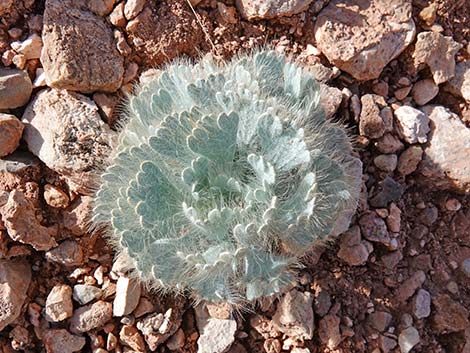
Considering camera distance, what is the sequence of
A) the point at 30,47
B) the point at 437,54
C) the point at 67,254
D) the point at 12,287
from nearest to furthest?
1. the point at 12,287
2. the point at 67,254
3. the point at 30,47
4. the point at 437,54

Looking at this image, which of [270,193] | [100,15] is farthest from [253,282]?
[100,15]

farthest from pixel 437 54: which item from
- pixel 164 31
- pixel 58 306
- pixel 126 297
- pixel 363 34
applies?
pixel 58 306

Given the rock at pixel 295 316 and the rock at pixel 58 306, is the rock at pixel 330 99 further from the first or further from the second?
the rock at pixel 58 306

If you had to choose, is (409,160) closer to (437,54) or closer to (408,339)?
(437,54)

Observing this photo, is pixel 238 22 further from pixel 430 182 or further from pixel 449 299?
pixel 449 299

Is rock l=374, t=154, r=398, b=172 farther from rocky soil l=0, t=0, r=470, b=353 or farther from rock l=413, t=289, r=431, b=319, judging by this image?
rock l=413, t=289, r=431, b=319

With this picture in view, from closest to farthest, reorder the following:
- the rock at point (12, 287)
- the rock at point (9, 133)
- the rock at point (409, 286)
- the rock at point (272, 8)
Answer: the rock at point (12, 287) → the rock at point (9, 133) → the rock at point (409, 286) → the rock at point (272, 8)

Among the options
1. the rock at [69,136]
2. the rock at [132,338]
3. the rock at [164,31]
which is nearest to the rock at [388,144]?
the rock at [164,31]

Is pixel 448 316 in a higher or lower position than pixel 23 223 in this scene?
lower
